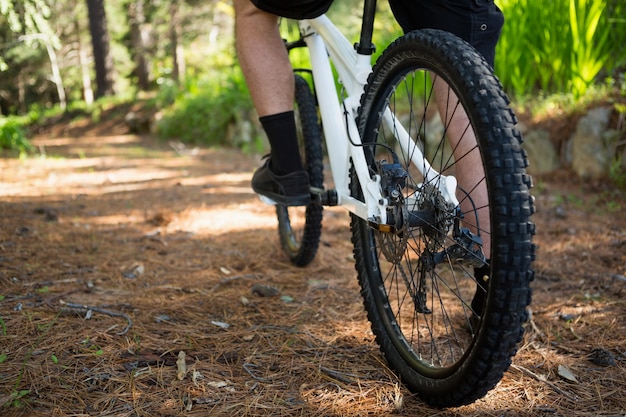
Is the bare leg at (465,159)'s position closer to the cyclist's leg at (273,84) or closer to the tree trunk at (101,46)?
the cyclist's leg at (273,84)

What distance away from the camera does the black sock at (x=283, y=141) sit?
1.78 metres

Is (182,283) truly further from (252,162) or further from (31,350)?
(252,162)

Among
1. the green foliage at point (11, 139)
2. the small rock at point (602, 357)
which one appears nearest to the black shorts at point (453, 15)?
the small rock at point (602, 357)

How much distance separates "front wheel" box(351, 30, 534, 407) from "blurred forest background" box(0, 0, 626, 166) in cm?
239

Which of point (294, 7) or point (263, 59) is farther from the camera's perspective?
point (263, 59)

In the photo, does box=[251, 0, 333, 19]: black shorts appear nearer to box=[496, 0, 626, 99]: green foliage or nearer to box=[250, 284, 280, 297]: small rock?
box=[250, 284, 280, 297]: small rock

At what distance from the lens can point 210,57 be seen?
53.7 feet

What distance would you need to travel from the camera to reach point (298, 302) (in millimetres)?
2045

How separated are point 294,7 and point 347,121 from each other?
14.6 inches

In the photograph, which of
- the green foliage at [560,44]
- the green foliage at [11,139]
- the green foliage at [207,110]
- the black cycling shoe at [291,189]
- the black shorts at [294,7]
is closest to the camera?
the black shorts at [294,7]

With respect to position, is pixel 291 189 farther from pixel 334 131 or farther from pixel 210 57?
pixel 210 57

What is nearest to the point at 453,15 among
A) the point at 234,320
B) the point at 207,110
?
the point at 234,320

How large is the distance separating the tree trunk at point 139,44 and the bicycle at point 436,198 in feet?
45.2

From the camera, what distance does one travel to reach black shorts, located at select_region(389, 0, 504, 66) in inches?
57.5
